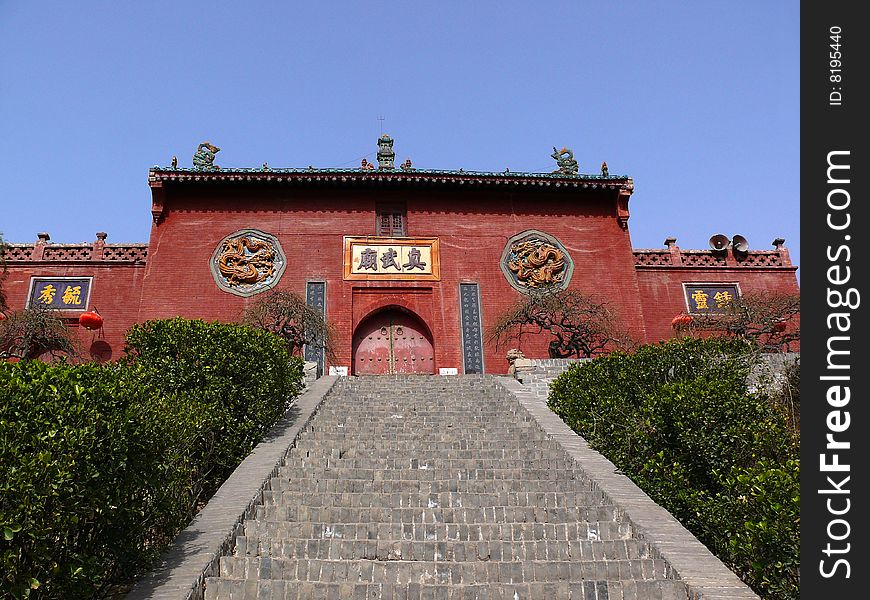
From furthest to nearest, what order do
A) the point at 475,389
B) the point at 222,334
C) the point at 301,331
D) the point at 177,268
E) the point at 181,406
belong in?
1. the point at 177,268
2. the point at 301,331
3. the point at 475,389
4. the point at 222,334
5. the point at 181,406

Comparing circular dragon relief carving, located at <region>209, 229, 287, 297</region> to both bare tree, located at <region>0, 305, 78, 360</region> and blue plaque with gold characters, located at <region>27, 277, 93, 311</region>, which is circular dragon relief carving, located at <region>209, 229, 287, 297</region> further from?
bare tree, located at <region>0, 305, 78, 360</region>

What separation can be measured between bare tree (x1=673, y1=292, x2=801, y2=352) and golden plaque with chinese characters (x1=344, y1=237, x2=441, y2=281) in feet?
20.6

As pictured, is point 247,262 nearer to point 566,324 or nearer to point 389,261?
point 389,261

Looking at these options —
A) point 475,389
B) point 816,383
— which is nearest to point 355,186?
point 475,389

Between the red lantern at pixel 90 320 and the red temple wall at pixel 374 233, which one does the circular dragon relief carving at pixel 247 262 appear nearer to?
the red temple wall at pixel 374 233

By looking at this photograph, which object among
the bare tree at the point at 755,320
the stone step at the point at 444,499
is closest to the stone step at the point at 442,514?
the stone step at the point at 444,499

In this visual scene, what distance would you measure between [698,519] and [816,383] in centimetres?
253

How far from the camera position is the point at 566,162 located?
17.6 meters

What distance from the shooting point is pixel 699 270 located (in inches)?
671

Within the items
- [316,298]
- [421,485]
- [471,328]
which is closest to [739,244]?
[471,328]

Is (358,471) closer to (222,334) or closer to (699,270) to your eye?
(222,334)

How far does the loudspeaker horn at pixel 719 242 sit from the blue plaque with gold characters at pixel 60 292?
627 inches

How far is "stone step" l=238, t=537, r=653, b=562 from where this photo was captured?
5.06 meters

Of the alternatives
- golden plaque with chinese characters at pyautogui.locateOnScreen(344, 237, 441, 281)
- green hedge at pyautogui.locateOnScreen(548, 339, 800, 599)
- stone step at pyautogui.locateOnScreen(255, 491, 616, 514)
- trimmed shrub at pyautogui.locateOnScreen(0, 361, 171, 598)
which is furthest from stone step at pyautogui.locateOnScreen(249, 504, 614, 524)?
golden plaque with chinese characters at pyautogui.locateOnScreen(344, 237, 441, 281)
